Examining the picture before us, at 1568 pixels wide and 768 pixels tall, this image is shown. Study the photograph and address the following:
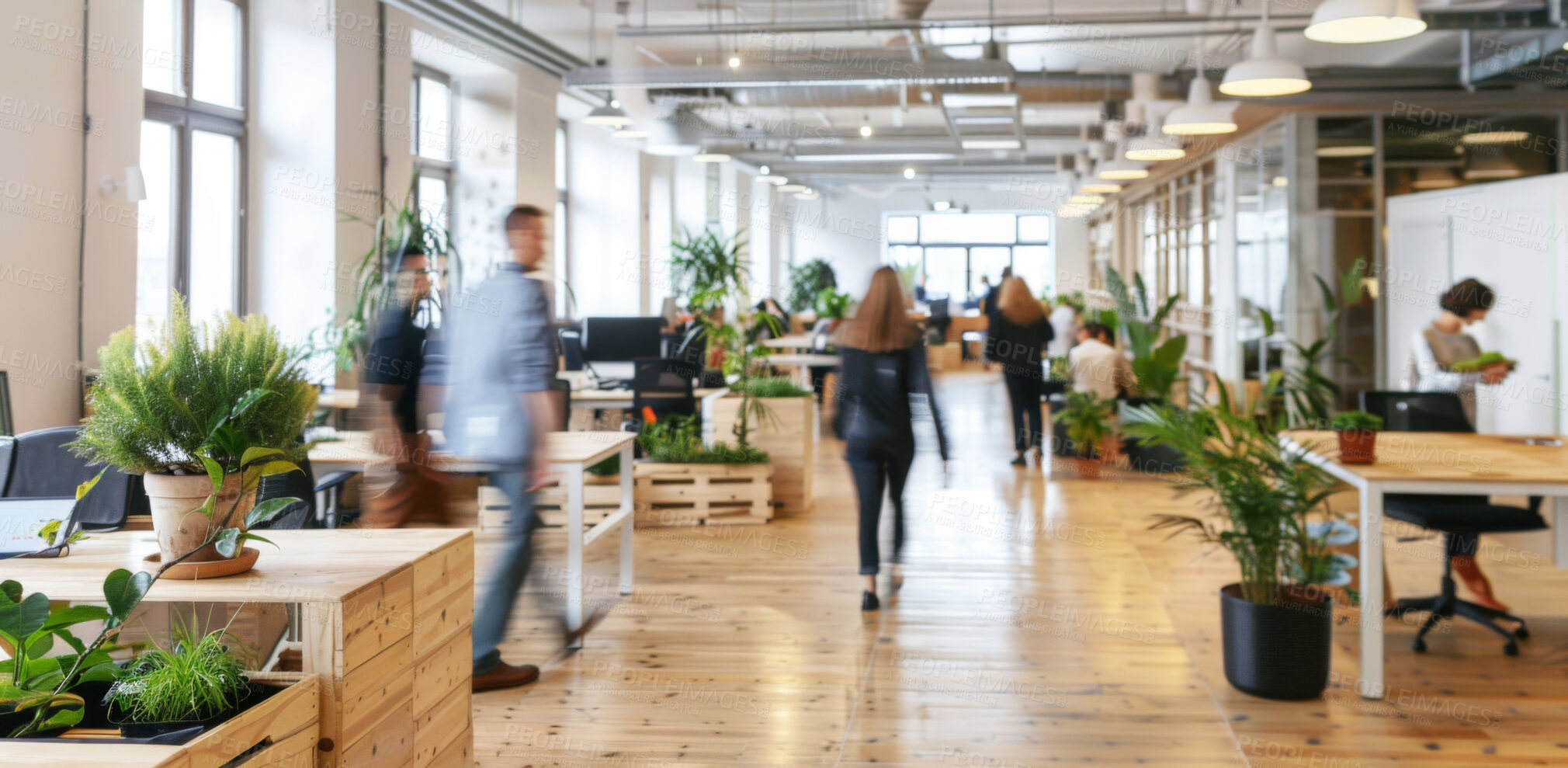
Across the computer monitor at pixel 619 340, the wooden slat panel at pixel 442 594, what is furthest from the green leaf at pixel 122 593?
the computer monitor at pixel 619 340

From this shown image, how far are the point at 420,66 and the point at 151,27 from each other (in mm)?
3263

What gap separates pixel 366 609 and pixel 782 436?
493 centimetres

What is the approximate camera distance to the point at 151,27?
252 inches

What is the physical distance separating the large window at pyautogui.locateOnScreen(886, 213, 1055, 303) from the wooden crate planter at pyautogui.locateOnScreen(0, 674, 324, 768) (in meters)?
22.6

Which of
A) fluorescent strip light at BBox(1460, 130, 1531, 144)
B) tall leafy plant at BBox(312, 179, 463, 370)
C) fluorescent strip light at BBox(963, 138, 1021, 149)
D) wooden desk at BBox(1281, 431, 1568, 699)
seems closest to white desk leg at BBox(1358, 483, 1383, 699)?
wooden desk at BBox(1281, 431, 1568, 699)

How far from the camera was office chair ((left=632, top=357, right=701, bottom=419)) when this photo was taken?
7.07m

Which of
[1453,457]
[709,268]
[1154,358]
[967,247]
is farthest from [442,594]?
[967,247]

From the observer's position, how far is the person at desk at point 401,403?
3.83 m

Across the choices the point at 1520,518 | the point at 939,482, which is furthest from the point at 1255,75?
the point at 939,482

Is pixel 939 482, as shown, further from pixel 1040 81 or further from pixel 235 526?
pixel 235 526

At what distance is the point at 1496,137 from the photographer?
9438mm

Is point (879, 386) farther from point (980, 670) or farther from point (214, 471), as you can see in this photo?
point (214, 471)

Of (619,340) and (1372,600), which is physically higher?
(619,340)

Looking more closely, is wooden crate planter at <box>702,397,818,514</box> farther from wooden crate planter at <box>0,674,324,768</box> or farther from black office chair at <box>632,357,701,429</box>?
wooden crate planter at <box>0,674,324,768</box>
